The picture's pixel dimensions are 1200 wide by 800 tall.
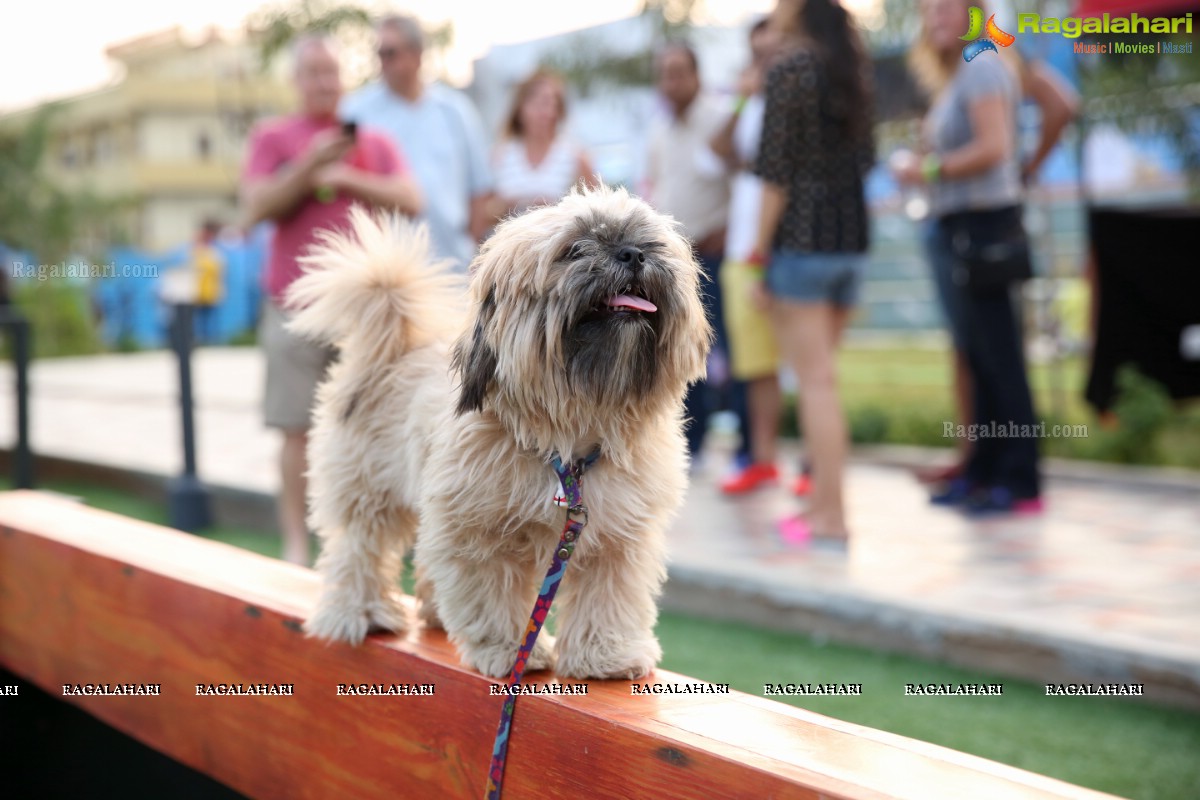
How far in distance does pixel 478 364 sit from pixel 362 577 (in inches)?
29.1

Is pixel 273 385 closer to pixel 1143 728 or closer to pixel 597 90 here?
pixel 1143 728

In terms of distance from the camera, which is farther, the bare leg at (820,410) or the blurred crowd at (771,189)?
the bare leg at (820,410)

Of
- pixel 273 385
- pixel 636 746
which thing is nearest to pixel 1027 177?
pixel 273 385

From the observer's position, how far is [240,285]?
25.0 meters

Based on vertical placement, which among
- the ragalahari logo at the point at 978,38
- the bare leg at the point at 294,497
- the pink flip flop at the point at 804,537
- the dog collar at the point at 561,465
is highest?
the ragalahari logo at the point at 978,38

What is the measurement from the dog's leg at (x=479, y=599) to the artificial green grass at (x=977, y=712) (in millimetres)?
Answer: 1498

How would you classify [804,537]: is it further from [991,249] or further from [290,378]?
[290,378]

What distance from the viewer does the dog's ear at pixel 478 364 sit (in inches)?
83.3

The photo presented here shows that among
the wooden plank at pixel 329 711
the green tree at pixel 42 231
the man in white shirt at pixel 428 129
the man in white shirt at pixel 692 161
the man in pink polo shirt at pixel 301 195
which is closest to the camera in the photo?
the wooden plank at pixel 329 711

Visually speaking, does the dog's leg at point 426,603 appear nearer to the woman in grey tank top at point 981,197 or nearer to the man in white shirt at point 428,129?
the man in white shirt at point 428,129

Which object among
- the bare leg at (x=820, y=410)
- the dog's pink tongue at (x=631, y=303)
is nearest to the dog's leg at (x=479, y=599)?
the dog's pink tongue at (x=631, y=303)

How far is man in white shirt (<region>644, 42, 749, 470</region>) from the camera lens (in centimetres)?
657

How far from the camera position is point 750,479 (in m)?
6.52

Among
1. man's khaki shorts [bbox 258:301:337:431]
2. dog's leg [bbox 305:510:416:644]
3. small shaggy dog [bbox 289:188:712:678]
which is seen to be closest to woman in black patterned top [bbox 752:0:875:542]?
man's khaki shorts [bbox 258:301:337:431]
